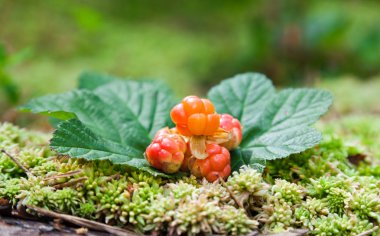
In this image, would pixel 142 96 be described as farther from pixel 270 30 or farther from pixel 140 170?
pixel 270 30

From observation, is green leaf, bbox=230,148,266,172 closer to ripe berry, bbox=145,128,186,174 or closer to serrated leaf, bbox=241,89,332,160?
serrated leaf, bbox=241,89,332,160

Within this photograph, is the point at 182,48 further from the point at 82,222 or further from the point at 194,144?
the point at 82,222

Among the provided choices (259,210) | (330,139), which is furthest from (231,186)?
(330,139)

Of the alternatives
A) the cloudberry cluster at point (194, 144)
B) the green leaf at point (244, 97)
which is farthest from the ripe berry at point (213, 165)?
the green leaf at point (244, 97)

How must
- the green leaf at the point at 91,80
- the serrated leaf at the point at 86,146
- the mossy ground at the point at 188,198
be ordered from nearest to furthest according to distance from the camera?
1. the mossy ground at the point at 188,198
2. the serrated leaf at the point at 86,146
3. the green leaf at the point at 91,80

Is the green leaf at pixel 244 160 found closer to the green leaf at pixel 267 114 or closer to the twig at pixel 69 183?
the green leaf at pixel 267 114

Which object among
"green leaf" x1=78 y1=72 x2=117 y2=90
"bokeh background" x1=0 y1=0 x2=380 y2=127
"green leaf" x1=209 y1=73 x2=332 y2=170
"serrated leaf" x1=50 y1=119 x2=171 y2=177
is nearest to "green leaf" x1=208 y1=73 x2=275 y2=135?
"green leaf" x1=209 y1=73 x2=332 y2=170

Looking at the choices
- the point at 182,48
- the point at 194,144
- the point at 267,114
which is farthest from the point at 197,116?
the point at 182,48
